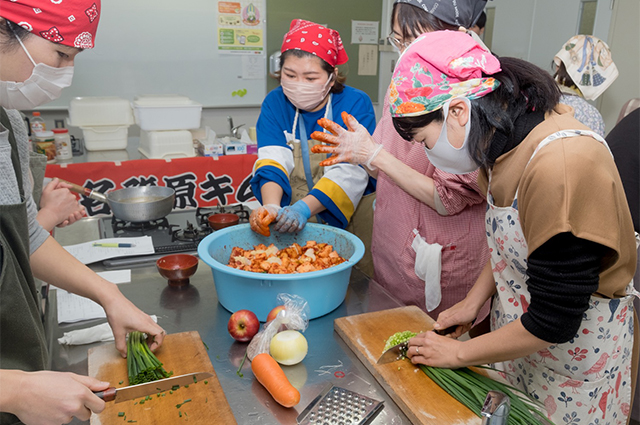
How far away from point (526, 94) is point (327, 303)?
0.93 m

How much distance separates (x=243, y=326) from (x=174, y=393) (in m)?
0.33

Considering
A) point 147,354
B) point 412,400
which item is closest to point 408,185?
point 412,400

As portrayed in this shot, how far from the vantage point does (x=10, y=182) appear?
1.14 m

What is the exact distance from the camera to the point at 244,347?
1516mm

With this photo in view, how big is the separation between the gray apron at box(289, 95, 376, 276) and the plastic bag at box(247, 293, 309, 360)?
1.00m

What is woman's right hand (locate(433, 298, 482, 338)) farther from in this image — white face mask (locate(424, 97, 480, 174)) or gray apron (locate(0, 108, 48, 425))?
gray apron (locate(0, 108, 48, 425))

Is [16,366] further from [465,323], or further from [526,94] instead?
[526,94]

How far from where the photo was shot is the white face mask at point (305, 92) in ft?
7.70

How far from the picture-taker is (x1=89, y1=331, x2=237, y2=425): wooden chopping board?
45.6 inches

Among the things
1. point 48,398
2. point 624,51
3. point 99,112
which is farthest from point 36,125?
point 624,51

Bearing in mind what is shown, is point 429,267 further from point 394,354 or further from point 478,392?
point 478,392

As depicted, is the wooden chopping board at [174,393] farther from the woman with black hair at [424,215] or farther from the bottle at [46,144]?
the bottle at [46,144]

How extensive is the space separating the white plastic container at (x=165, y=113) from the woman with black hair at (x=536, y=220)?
11.1ft

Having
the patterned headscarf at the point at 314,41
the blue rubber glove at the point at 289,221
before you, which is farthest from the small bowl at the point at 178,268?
the patterned headscarf at the point at 314,41
